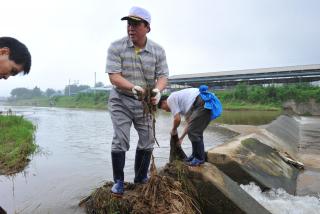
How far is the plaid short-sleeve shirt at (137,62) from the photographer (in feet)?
12.8

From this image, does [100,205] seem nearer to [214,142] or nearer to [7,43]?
[7,43]

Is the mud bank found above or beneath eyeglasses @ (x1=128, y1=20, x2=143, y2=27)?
beneath

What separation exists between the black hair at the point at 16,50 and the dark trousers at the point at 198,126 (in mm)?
3141

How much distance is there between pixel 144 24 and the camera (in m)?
3.84

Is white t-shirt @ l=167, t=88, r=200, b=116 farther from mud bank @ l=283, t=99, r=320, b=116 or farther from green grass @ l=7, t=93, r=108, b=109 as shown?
green grass @ l=7, t=93, r=108, b=109

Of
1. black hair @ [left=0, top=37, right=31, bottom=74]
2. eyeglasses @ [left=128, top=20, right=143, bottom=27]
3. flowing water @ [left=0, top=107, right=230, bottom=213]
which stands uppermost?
eyeglasses @ [left=128, top=20, right=143, bottom=27]

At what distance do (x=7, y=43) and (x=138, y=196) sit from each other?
2.15 meters

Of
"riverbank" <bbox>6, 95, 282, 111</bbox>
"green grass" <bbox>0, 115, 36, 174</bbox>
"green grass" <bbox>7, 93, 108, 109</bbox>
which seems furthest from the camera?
"green grass" <bbox>7, 93, 108, 109</bbox>

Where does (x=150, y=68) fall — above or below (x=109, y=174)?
above

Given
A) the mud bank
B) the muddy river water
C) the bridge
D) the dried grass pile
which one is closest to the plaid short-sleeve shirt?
the dried grass pile

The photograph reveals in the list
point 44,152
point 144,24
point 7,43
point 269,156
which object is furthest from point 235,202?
point 44,152

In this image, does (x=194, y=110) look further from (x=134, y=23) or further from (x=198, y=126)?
(x=134, y=23)

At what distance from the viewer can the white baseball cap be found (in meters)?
3.74

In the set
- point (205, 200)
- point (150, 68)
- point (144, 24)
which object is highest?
point (144, 24)
